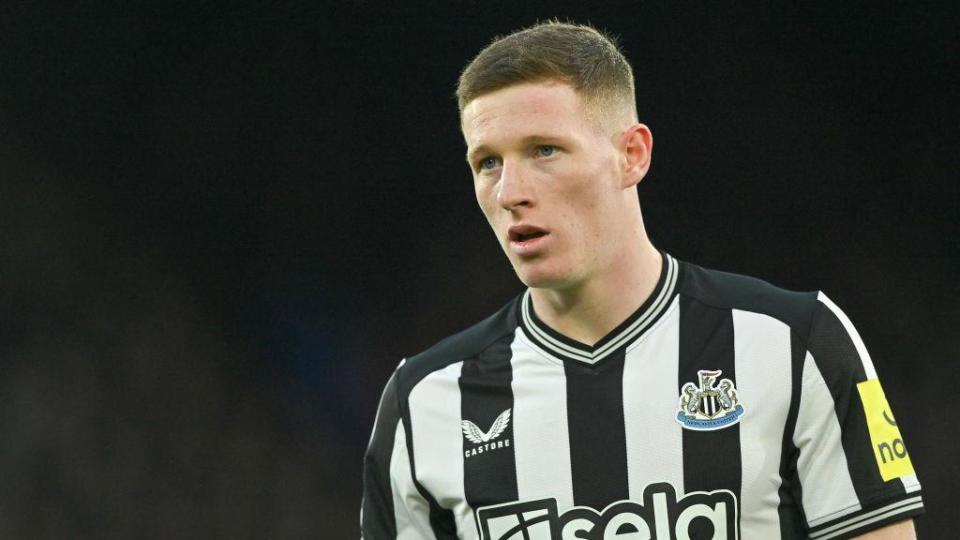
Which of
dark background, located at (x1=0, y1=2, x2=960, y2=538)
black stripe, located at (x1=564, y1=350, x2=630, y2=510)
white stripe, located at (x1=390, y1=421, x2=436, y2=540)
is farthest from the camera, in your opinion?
dark background, located at (x1=0, y1=2, x2=960, y2=538)

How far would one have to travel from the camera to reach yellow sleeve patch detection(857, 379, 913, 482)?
1.49m

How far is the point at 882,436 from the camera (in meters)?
1.51

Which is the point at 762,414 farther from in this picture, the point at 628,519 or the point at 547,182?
the point at 547,182

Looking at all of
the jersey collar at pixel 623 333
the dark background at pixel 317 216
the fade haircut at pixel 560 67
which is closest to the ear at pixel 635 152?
the fade haircut at pixel 560 67

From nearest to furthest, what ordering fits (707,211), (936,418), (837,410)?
(837,410)
(936,418)
(707,211)

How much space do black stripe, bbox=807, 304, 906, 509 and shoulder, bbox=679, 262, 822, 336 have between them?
44 millimetres

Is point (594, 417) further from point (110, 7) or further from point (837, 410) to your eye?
point (110, 7)

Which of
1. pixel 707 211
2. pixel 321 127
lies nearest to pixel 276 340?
pixel 321 127

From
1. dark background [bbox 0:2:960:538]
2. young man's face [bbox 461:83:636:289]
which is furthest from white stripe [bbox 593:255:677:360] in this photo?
dark background [bbox 0:2:960:538]

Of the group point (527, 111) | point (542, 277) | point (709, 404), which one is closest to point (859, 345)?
point (709, 404)

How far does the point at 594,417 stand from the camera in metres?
1.63

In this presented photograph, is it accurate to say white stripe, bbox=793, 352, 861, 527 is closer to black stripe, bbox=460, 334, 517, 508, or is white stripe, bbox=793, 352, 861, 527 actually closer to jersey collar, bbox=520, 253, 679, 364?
jersey collar, bbox=520, 253, 679, 364

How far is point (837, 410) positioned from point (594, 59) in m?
0.56

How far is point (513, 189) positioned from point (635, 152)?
216 millimetres
